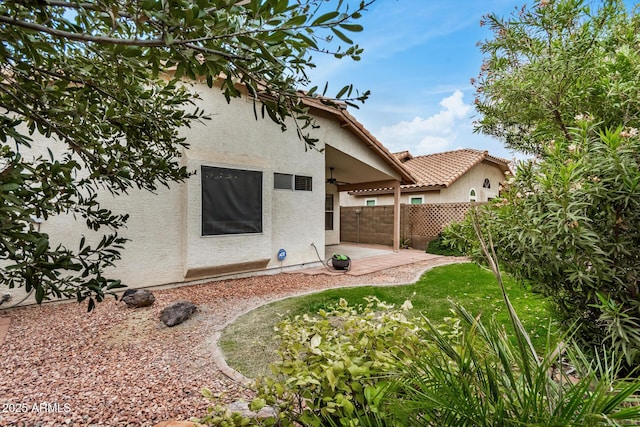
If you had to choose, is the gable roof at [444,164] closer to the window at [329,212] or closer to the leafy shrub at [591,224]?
the window at [329,212]

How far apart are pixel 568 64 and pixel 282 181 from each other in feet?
25.0

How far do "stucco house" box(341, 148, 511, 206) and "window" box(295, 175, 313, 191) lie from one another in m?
7.83

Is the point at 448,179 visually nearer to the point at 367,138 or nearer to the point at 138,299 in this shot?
the point at 367,138

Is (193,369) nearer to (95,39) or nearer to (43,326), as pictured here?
(43,326)

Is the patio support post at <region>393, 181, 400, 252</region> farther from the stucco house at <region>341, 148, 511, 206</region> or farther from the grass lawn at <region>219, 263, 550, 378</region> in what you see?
the grass lawn at <region>219, 263, 550, 378</region>

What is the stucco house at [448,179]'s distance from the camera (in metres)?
17.7

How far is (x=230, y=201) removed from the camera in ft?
27.6

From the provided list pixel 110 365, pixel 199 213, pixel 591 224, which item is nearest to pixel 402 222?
pixel 199 213

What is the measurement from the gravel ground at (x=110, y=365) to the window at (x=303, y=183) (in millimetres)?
4498

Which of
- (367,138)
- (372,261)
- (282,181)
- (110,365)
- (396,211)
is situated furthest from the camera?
(396,211)

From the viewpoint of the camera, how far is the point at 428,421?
5.33 feet

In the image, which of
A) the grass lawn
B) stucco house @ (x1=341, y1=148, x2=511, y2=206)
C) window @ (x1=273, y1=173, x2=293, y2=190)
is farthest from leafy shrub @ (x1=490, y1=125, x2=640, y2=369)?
stucco house @ (x1=341, y1=148, x2=511, y2=206)

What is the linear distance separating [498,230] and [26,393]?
213 inches

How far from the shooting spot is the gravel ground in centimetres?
303
